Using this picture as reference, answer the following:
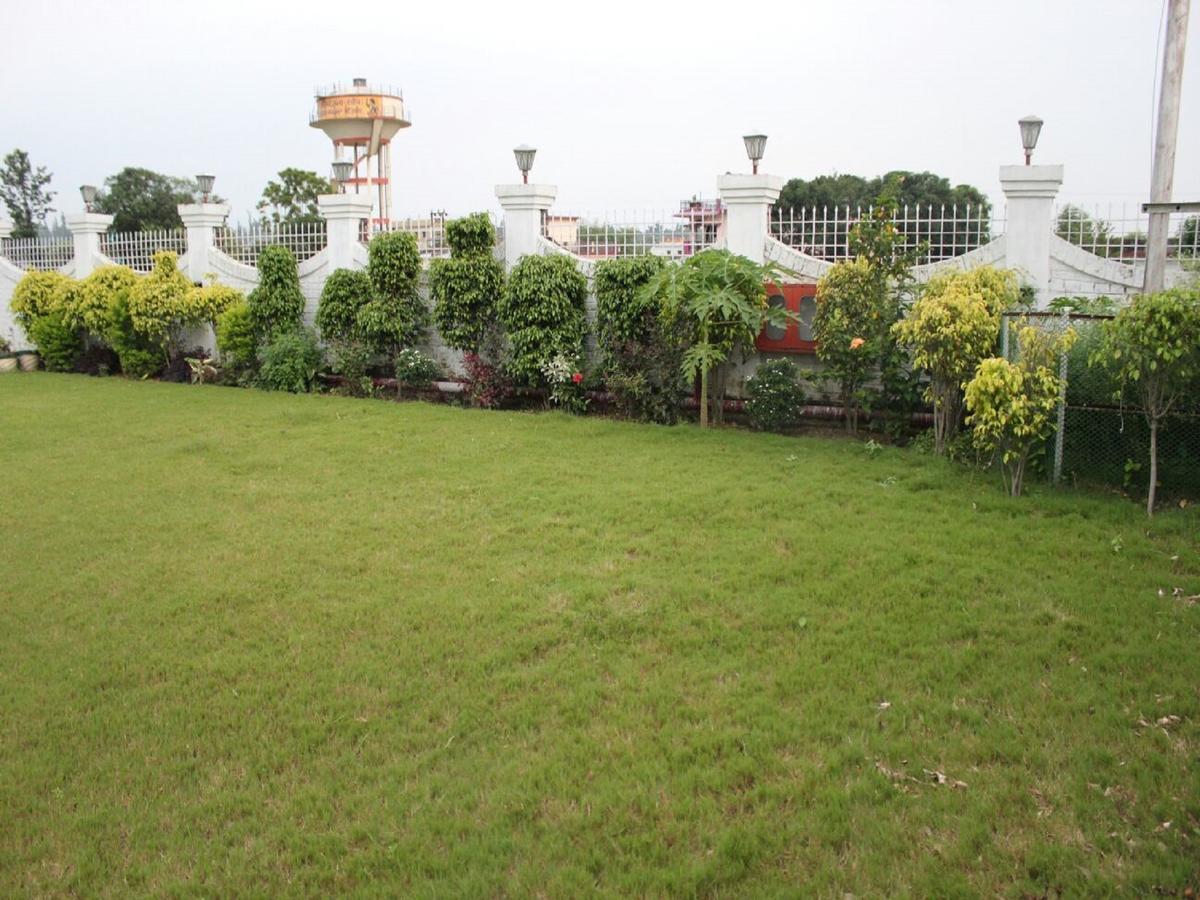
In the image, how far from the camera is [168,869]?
358 centimetres

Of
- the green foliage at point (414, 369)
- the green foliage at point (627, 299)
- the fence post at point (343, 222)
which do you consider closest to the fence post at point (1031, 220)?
the green foliage at point (627, 299)

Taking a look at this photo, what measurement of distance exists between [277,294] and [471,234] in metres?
3.51

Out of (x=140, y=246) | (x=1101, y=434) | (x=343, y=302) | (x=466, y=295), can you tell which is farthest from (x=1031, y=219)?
(x=140, y=246)

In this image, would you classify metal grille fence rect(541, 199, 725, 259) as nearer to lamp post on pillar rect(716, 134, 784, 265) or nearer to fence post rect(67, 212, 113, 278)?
lamp post on pillar rect(716, 134, 784, 265)

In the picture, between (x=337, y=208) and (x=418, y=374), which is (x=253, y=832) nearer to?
(x=418, y=374)

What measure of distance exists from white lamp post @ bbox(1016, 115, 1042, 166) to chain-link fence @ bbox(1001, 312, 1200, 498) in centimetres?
275

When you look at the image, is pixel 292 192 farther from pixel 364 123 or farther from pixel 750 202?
pixel 750 202

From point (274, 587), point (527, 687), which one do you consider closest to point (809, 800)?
point (527, 687)

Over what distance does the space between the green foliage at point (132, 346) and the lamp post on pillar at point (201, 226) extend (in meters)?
1.12

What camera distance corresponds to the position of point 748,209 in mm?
11523

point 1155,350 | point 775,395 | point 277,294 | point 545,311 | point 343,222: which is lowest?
point 775,395

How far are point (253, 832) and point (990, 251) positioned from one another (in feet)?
29.2

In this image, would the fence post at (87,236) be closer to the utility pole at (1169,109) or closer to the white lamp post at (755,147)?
the white lamp post at (755,147)

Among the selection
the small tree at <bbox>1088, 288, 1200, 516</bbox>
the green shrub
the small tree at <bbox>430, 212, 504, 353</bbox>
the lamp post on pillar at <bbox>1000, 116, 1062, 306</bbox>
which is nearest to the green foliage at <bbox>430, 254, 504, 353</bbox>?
the small tree at <bbox>430, 212, 504, 353</bbox>
